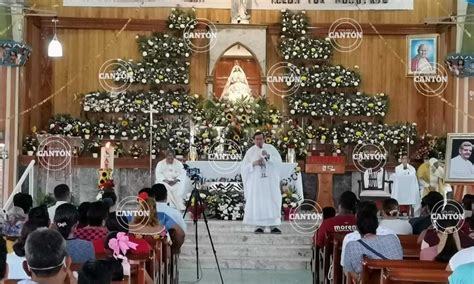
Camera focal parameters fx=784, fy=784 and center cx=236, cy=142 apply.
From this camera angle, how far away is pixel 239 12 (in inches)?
662

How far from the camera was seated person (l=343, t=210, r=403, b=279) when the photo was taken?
6461mm

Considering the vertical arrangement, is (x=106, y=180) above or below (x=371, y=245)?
above

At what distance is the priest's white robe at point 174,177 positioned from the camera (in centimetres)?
1362

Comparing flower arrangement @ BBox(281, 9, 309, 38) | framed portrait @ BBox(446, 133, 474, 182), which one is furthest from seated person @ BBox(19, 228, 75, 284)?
flower arrangement @ BBox(281, 9, 309, 38)

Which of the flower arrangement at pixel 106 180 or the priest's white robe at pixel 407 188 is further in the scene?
the priest's white robe at pixel 407 188

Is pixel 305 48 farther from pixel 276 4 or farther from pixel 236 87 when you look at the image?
pixel 236 87

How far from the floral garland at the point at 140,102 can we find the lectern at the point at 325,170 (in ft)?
9.20

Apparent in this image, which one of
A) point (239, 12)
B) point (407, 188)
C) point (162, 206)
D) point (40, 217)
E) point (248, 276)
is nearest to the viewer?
point (40, 217)

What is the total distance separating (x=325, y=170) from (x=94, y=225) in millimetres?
9008

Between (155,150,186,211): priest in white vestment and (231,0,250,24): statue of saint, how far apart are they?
160 inches

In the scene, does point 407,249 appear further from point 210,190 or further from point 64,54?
point 64,54

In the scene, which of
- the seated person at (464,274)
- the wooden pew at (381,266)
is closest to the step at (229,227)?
the wooden pew at (381,266)

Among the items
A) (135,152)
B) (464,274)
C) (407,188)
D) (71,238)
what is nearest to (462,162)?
(407,188)

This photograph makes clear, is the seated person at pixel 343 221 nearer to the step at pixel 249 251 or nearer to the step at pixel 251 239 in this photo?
the step at pixel 249 251
